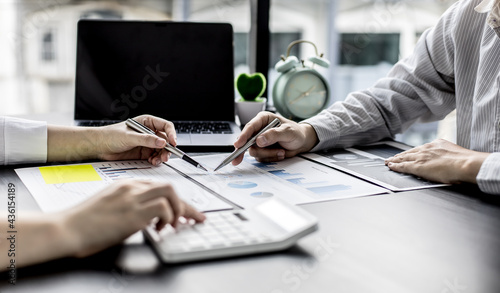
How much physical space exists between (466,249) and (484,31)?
74 centimetres

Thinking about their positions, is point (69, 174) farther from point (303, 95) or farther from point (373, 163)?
point (303, 95)

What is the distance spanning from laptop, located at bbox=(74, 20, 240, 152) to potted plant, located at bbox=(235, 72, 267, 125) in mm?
31

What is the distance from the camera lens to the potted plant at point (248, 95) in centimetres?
148

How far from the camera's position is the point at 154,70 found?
1.47 meters

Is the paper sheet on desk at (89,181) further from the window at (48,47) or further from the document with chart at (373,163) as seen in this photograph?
the window at (48,47)

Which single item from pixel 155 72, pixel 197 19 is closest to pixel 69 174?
pixel 155 72

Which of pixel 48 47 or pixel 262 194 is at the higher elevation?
pixel 48 47

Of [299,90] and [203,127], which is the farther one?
[299,90]

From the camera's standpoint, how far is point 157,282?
20.2 inches

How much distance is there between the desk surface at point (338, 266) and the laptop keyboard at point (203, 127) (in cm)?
64

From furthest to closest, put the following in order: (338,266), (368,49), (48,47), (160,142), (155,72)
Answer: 1. (48,47)
2. (368,49)
3. (155,72)
4. (160,142)
5. (338,266)

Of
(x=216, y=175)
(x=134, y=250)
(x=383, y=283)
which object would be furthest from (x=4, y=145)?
(x=383, y=283)

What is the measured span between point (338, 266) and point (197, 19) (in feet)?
10.7

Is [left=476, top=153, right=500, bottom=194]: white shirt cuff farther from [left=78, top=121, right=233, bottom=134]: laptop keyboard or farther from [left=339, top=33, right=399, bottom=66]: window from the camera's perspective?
[left=339, top=33, right=399, bottom=66]: window
